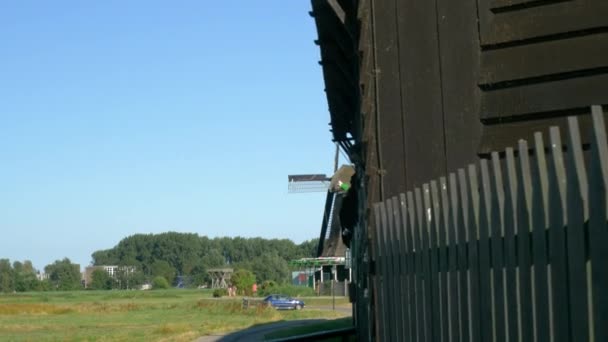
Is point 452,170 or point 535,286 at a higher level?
point 452,170

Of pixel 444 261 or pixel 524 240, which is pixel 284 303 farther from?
pixel 524 240

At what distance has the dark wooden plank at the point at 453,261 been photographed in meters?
4.62

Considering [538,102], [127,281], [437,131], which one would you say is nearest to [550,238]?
[538,102]

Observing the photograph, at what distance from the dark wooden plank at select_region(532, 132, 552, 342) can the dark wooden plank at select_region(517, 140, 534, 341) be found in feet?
0.24

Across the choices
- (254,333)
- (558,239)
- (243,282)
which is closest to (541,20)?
(558,239)

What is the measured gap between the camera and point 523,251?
3.71 m

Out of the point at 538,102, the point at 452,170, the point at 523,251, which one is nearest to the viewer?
the point at 523,251

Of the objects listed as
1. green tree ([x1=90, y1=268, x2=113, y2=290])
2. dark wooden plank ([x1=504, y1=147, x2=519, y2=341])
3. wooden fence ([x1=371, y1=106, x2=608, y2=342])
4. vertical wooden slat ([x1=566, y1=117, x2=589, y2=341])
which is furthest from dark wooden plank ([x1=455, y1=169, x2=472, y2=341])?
green tree ([x1=90, y1=268, x2=113, y2=290])

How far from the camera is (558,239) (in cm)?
339

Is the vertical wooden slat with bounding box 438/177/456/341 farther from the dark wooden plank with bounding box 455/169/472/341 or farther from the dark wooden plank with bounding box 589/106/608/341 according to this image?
the dark wooden plank with bounding box 589/106/608/341

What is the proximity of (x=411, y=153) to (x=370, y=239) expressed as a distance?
76 cm

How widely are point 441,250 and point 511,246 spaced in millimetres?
1127

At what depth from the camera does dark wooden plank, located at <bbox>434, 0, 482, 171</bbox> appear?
6.78 m

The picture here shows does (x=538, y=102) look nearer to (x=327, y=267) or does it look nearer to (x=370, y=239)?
(x=370, y=239)
